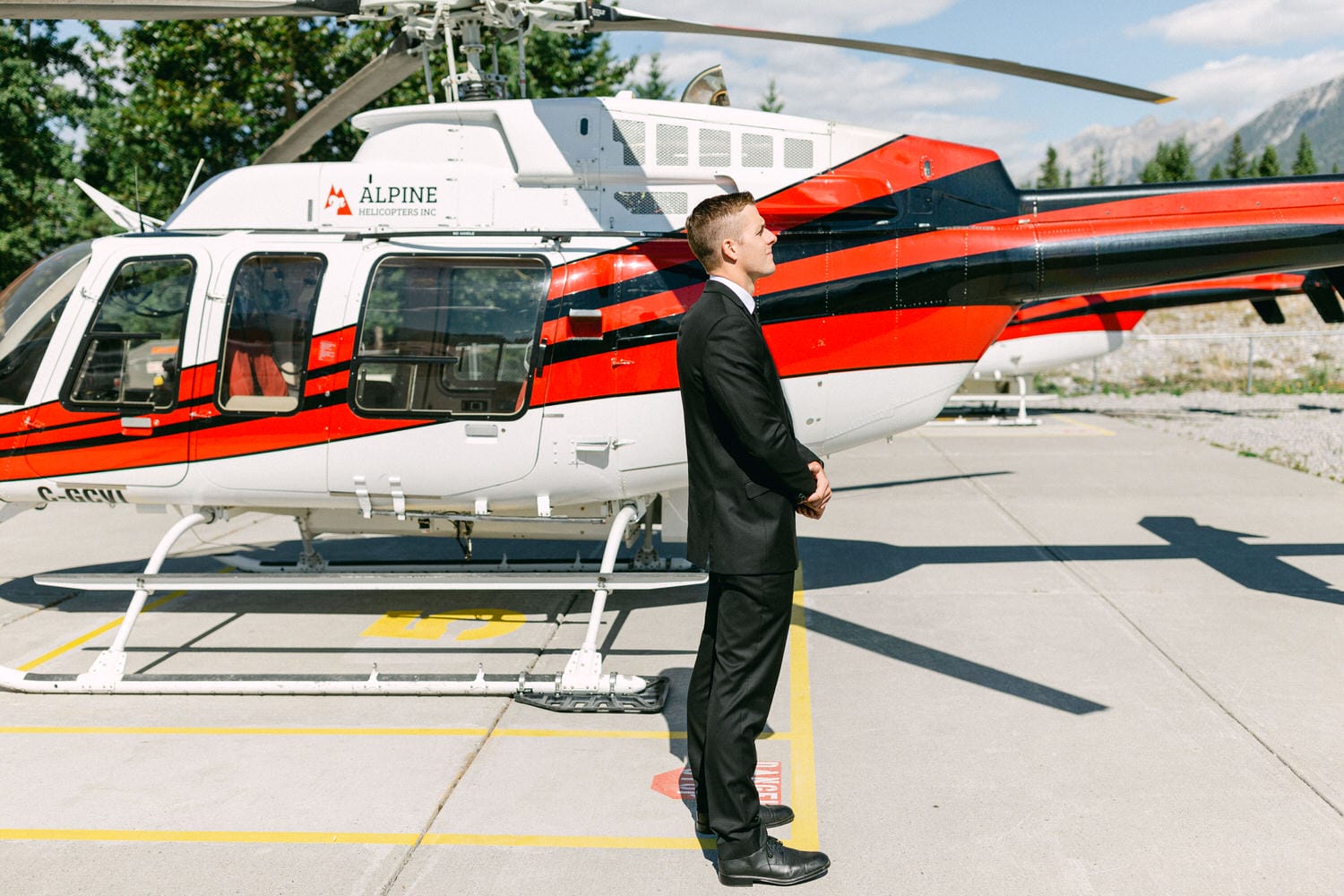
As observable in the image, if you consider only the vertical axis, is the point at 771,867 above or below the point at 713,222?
below

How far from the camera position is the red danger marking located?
4.02 metres

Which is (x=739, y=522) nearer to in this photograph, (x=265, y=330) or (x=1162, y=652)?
(x=1162, y=652)

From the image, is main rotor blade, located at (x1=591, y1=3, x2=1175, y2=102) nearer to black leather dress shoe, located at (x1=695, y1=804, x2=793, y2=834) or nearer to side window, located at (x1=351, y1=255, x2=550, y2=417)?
side window, located at (x1=351, y1=255, x2=550, y2=417)

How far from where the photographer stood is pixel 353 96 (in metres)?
6.39

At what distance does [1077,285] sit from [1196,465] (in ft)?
23.6

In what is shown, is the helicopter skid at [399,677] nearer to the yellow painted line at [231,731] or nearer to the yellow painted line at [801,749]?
the yellow painted line at [231,731]

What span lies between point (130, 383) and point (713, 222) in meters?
4.16

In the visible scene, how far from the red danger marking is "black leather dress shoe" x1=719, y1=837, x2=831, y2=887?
0.50 m

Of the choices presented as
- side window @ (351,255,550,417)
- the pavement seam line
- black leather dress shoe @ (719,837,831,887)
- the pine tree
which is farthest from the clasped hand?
the pine tree

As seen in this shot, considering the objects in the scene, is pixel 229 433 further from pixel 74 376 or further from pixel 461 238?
pixel 461 238

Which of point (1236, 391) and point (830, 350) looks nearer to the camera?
point (830, 350)

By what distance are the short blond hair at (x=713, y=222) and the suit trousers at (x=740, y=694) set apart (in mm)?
1077

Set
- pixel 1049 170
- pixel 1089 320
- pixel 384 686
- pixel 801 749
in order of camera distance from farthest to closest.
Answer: pixel 1049 170, pixel 1089 320, pixel 384 686, pixel 801 749

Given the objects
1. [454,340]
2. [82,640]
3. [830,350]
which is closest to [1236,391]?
[830,350]
